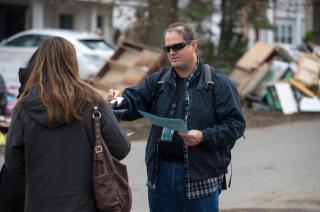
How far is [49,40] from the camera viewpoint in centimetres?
347

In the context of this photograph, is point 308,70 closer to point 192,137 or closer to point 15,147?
point 192,137

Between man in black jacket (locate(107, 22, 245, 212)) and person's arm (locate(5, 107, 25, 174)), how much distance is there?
822mm

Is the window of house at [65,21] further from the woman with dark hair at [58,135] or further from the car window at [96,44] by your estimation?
the woman with dark hair at [58,135]

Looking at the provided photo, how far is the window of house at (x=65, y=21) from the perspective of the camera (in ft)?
94.2

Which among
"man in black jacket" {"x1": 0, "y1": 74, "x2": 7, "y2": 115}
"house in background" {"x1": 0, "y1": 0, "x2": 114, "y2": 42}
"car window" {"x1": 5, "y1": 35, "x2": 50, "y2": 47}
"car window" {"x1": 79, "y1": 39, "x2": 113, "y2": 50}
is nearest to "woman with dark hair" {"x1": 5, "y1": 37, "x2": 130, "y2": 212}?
"man in black jacket" {"x1": 0, "y1": 74, "x2": 7, "y2": 115}

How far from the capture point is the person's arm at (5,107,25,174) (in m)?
3.40

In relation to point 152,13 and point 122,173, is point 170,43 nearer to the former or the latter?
point 122,173

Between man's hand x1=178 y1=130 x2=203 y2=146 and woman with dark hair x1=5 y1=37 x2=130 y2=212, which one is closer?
woman with dark hair x1=5 y1=37 x2=130 y2=212

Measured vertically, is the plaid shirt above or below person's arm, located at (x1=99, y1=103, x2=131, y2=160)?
below

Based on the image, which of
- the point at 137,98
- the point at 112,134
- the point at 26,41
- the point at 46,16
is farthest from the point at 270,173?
the point at 46,16

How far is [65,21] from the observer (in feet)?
94.6

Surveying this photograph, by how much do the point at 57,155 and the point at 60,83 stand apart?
14.2 inches

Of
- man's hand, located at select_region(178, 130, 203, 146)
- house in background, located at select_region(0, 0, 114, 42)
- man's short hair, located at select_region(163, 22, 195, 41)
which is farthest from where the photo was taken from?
house in background, located at select_region(0, 0, 114, 42)

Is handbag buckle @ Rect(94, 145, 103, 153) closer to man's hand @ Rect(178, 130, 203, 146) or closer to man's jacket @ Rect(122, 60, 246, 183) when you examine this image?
man's hand @ Rect(178, 130, 203, 146)
